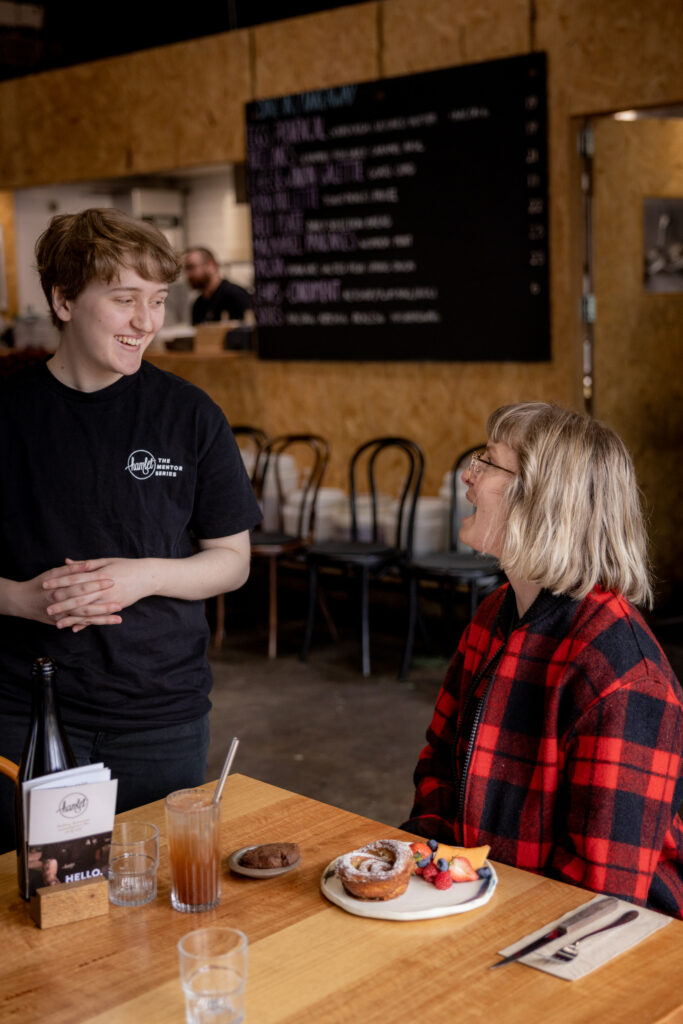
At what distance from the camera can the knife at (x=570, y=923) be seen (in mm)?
1330

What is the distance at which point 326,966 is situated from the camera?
4.36 feet

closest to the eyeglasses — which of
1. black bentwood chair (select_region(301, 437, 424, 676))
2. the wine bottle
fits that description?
the wine bottle

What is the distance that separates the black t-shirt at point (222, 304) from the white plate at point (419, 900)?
5845 mm

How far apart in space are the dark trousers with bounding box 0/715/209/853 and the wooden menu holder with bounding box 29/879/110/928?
0.45 metres

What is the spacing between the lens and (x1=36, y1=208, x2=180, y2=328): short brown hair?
1914 mm

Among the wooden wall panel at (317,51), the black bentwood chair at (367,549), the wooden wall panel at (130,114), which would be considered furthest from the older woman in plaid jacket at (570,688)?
the wooden wall panel at (130,114)

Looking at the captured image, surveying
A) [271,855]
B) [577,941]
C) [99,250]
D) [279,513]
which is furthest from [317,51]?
[577,941]

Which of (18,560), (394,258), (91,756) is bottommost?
(91,756)

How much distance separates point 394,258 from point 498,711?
4.34 m

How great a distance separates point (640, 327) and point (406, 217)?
1.23 metres

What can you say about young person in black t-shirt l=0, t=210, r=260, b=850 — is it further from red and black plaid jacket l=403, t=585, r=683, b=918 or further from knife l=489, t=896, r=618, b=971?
knife l=489, t=896, r=618, b=971

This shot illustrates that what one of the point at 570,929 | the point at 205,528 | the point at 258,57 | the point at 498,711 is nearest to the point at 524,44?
the point at 258,57

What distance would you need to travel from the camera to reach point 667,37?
477 centimetres

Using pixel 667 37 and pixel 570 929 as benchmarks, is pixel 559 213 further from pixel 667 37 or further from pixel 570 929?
pixel 570 929
